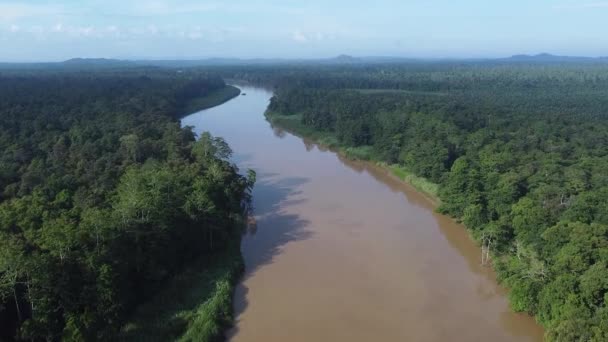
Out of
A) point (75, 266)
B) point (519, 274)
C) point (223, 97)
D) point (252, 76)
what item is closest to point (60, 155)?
point (75, 266)

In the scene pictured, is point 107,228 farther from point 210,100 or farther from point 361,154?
point 210,100

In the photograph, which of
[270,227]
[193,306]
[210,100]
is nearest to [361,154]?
[270,227]

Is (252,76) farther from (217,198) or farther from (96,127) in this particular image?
(217,198)

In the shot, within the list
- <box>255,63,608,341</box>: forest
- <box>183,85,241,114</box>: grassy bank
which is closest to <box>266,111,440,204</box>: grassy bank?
<box>255,63,608,341</box>: forest

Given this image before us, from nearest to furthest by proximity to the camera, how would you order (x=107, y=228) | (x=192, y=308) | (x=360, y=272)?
(x=107, y=228), (x=192, y=308), (x=360, y=272)

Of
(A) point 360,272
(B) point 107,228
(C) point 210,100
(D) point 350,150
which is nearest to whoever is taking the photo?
(B) point 107,228

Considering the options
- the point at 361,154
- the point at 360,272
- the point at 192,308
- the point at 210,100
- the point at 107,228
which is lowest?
the point at 360,272
